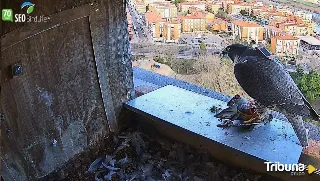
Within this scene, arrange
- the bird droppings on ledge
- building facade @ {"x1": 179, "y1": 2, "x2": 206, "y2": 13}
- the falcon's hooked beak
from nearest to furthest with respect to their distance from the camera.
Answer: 1. the bird droppings on ledge
2. the falcon's hooked beak
3. building facade @ {"x1": 179, "y1": 2, "x2": 206, "y2": 13}

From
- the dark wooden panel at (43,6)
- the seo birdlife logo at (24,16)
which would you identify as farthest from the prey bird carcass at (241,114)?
the seo birdlife logo at (24,16)

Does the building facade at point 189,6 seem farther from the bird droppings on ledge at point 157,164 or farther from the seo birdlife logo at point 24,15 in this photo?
the seo birdlife logo at point 24,15

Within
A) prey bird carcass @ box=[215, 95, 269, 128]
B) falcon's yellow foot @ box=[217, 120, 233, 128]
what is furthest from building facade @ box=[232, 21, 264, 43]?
falcon's yellow foot @ box=[217, 120, 233, 128]

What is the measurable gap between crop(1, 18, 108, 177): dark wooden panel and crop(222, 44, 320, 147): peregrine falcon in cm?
83

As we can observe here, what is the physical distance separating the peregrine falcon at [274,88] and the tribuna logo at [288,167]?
15 cm

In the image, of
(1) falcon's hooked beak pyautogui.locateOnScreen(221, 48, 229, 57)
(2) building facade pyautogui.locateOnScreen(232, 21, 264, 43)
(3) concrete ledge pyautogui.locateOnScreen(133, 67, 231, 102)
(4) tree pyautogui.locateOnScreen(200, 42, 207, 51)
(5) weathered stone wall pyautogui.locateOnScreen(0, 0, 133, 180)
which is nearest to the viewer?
(5) weathered stone wall pyautogui.locateOnScreen(0, 0, 133, 180)

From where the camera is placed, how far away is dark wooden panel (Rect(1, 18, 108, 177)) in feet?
5.58

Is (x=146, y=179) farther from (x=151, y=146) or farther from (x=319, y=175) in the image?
(x=319, y=175)

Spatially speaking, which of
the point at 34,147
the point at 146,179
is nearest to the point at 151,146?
the point at 146,179

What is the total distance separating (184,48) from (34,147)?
1261 mm

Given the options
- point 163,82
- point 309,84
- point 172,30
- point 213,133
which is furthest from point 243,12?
point 213,133

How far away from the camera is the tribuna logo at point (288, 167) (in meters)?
1.74

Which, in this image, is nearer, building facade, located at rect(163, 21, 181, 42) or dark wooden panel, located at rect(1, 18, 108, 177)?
dark wooden panel, located at rect(1, 18, 108, 177)

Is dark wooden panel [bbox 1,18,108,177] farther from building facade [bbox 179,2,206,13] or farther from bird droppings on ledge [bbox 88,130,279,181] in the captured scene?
building facade [bbox 179,2,206,13]
